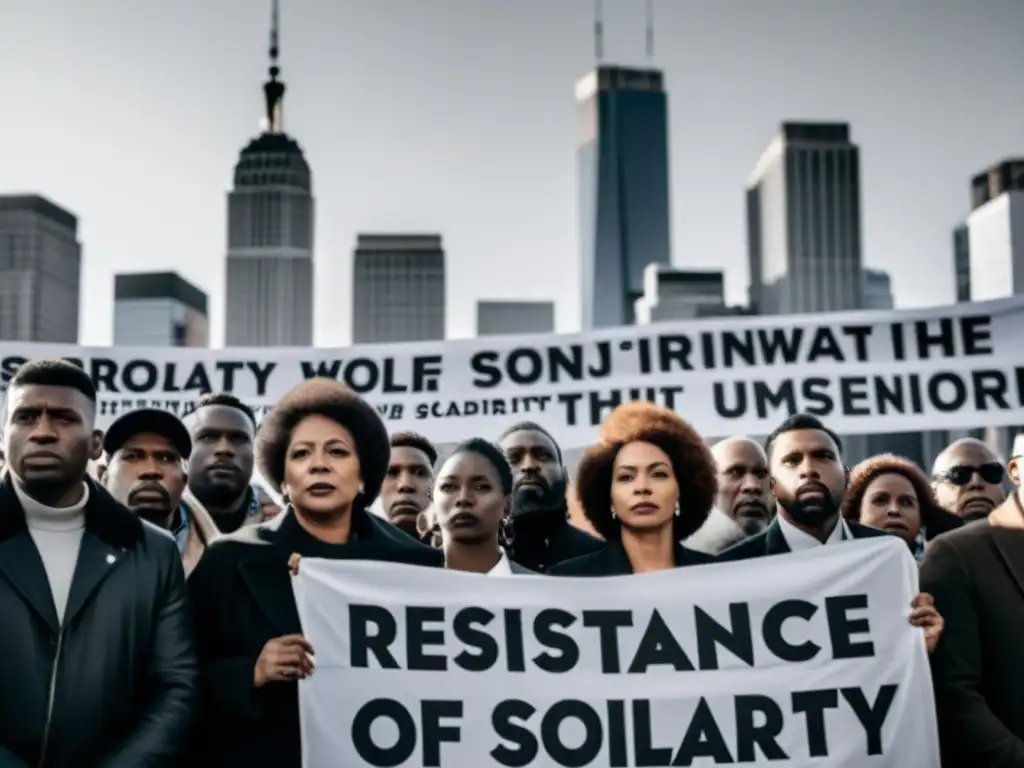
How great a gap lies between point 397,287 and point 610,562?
155 meters

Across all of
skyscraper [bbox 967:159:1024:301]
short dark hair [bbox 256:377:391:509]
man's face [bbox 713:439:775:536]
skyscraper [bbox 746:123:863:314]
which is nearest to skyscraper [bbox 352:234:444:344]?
skyscraper [bbox 746:123:863:314]

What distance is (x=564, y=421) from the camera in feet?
30.1

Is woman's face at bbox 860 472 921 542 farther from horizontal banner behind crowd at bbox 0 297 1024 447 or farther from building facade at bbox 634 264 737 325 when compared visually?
building facade at bbox 634 264 737 325

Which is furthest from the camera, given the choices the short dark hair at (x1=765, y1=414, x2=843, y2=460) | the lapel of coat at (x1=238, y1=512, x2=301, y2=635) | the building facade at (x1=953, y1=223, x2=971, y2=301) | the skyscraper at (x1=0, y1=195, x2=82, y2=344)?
the building facade at (x1=953, y1=223, x2=971, y2=301)

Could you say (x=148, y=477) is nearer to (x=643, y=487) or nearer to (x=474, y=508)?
(x=474, y=508)

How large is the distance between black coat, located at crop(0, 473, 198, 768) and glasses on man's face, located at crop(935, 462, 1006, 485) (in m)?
4.47

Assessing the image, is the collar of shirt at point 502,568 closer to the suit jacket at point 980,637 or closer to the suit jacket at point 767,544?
the suit jacket at point 767,544

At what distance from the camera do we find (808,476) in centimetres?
558

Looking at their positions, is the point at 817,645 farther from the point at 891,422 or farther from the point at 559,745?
the point at 891,422

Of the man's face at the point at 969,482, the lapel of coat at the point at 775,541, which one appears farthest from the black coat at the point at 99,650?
the man's face at the point at 969,482

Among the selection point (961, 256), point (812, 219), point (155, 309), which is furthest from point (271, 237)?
point (961, 256)

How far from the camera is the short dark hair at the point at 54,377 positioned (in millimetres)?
4191

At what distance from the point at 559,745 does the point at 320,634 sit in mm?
863

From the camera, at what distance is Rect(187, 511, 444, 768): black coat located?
425 cm
